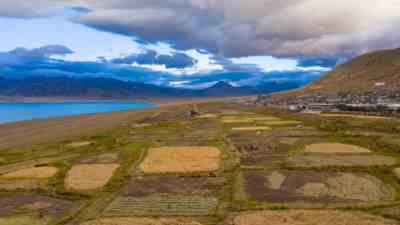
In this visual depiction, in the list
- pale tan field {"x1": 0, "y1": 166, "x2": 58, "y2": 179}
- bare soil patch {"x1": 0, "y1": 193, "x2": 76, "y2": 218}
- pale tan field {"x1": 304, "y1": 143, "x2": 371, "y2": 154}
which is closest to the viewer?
bare soil patch {"x1": 0, "y1": 193, "x2": 76, "y2": 218}

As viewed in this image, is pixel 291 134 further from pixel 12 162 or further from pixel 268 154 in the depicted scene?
pixel 12 162

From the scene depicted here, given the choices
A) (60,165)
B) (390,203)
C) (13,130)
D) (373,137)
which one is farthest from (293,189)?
(13,130)

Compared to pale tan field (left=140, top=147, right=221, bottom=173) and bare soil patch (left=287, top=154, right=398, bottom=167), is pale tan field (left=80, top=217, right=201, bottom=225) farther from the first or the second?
bare soil patch (left=287, top=154, right=398, bottom=167)

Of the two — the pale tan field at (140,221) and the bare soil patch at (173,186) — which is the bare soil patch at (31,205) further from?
the bare soil patch at (173,186)

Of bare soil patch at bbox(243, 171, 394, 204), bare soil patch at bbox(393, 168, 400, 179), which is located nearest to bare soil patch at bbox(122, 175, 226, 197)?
bare soil patch at bbox(243, 171, 394, 204)

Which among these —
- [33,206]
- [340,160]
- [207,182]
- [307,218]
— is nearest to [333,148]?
[340,160]

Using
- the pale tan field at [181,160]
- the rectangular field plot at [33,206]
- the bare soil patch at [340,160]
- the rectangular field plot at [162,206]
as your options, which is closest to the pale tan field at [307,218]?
the rectangular field plot at [162,206]

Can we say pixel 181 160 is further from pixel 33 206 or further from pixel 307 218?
pixel 307 218
